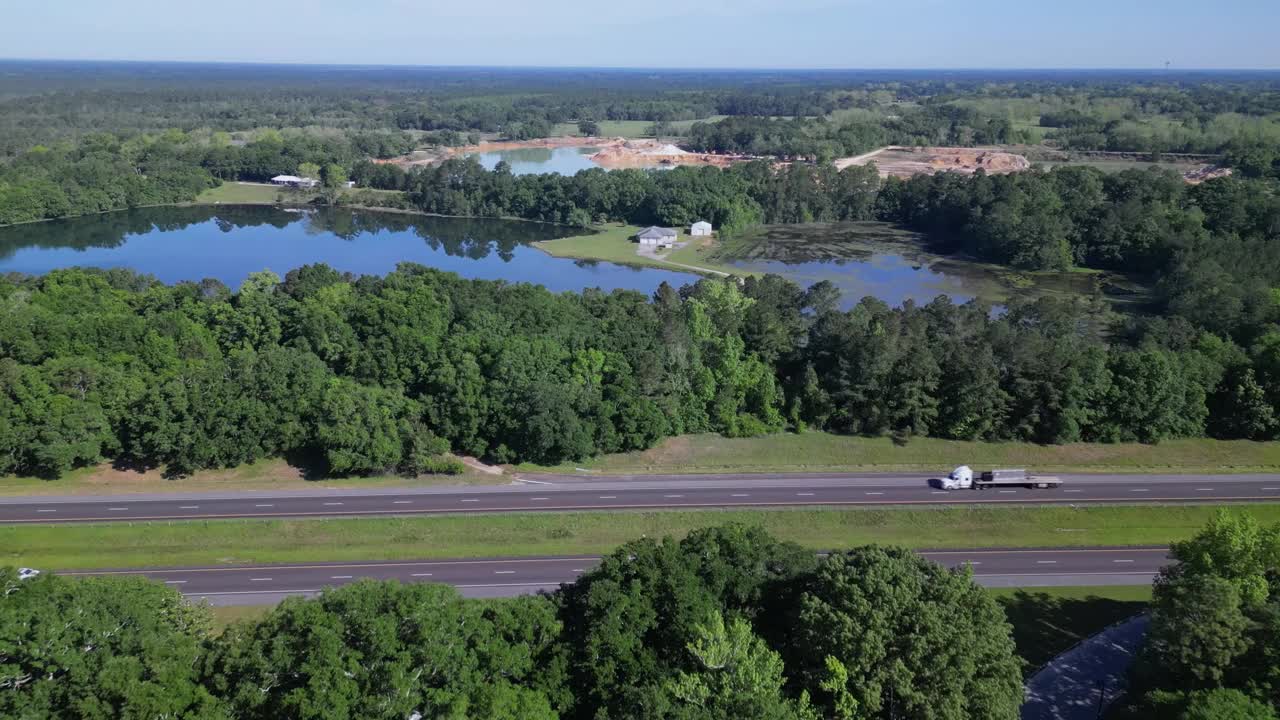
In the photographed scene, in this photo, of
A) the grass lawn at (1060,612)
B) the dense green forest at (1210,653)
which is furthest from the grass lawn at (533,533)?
the dense green forest at (1210,653)

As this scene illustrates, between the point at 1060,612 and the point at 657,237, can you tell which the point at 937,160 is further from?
the point at 1060,612

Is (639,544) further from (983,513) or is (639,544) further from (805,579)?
(983,513)

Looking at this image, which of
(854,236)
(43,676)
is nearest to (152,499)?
(43,676)

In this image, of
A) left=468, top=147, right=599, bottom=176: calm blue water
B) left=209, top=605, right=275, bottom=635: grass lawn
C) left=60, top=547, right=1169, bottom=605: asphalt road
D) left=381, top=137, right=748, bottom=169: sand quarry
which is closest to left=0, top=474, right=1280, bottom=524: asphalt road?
left=60, top=547, right=1169, bottom=605: asphalt road

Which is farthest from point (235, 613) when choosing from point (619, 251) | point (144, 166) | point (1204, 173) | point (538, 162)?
point (538, 162)

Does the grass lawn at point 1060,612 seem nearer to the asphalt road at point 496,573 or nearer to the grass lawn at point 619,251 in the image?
the asphalt road at point 496,573
